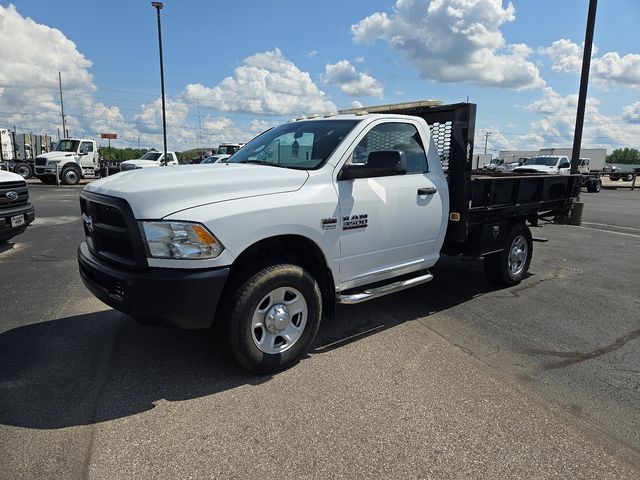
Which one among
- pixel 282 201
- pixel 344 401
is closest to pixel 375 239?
pixel 282 201

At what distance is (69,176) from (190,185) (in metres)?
24.5

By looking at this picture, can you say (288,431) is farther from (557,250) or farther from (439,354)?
(557,250)

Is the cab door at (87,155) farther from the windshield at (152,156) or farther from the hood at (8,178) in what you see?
the hood at (8,178)

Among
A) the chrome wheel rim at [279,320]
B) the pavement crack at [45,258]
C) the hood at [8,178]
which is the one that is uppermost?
the hood at [8,178]

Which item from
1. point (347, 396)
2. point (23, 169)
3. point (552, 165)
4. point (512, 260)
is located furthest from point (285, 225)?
point (23, 169)

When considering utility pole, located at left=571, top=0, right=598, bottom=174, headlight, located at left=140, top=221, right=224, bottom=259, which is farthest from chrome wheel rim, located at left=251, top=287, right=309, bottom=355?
utility pole, located at left=571, top=0, right=598, bottom=174

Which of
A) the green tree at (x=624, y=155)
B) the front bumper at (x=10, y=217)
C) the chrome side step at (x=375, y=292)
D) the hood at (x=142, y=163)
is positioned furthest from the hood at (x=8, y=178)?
the green tree at (x=624, y=155)

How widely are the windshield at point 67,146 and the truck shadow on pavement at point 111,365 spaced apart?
23.8 metres

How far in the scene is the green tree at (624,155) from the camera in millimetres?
139275

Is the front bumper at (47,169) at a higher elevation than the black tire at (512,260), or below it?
higher

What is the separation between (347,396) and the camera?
10.8 ft

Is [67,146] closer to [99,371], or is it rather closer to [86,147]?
[86,147]

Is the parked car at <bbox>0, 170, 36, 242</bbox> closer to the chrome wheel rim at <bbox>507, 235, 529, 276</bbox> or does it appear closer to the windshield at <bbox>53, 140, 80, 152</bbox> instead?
the chrome wheel rim at <bbox>507, 235, 529, 276</bbox>

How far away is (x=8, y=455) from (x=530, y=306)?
4985 millimetres
